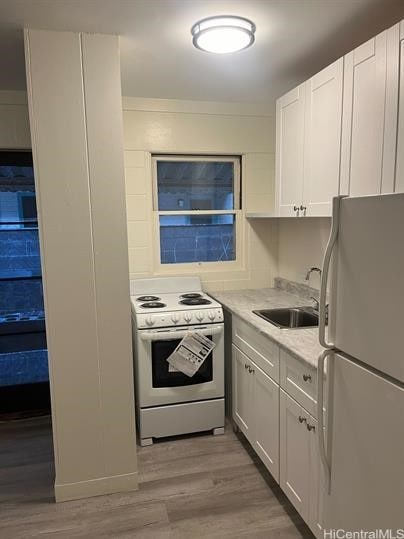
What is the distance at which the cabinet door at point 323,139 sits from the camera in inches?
81.1

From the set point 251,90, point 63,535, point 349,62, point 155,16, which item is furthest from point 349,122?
point 63,535

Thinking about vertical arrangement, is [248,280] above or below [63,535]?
above

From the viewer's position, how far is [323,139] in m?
2.19

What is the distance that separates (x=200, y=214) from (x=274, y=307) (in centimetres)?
107

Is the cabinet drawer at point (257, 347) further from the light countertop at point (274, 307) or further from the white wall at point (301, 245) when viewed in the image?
the white wall at point (301, 245)

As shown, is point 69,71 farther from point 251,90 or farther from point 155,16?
point 251,90

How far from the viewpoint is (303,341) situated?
6.61 feet

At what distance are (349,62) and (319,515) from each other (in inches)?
81.5

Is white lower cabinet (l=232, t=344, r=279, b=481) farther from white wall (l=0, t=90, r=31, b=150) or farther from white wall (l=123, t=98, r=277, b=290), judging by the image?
white wall (l=0, t=90, r=31, b=150)

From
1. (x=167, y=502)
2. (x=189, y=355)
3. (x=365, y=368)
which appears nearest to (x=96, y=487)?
(x=167, y=502)

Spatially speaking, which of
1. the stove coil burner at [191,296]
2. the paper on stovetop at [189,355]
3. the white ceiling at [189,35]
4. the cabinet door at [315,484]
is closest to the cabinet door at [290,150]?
the white ceiling at [189,35]

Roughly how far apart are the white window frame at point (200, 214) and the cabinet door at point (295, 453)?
156 cm

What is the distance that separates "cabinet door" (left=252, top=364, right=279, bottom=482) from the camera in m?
2.18

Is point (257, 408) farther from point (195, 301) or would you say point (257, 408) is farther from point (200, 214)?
point (200, 214)
